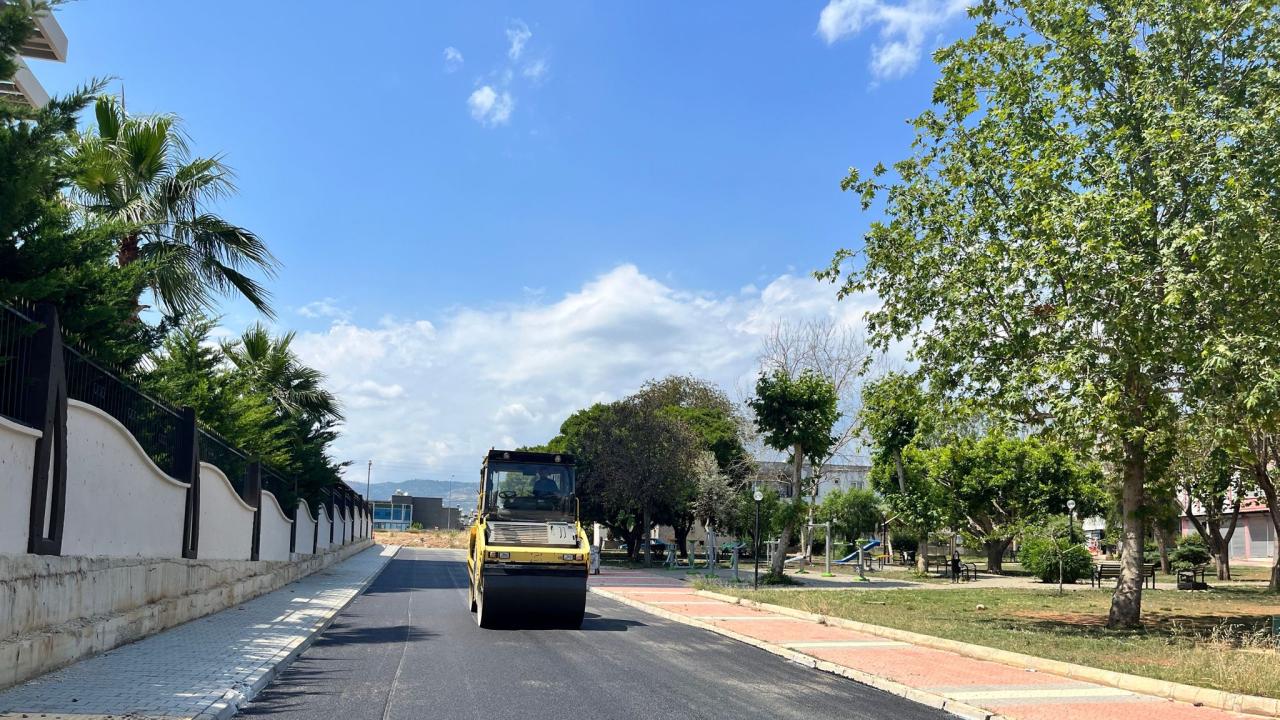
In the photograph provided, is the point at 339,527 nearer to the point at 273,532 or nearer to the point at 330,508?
the point at 330,508

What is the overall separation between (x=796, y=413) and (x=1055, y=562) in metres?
10.9

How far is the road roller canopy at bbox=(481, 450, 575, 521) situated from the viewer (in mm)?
16656

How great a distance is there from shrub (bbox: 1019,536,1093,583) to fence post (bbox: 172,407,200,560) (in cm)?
2748

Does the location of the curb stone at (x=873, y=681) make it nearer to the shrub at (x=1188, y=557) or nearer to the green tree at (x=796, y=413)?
the green tree at (x=796, y=413)

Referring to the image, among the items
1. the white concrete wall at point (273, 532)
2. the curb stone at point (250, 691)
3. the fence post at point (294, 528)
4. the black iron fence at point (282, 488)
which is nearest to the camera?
the curb stone at point (250, 691)

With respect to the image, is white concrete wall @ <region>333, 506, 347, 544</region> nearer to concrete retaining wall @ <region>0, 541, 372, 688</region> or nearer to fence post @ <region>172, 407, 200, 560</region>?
concrete retaining wall @ <region>0, 541, 372, 688</region>

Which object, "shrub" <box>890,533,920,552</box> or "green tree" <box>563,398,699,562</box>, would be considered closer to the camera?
"green tree" <box>563,398,699,562</box>

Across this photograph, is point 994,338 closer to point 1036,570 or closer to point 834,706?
point 834,706

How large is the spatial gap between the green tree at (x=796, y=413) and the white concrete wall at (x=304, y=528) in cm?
1519

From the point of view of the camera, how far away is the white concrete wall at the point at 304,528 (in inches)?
1145

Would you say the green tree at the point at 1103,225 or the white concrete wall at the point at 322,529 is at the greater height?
the green tree at the point at 1103,225

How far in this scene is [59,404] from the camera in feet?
31.4

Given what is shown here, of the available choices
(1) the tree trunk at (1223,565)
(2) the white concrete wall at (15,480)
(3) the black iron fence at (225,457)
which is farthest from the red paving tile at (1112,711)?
(1) the tree trunk at (1223,565)

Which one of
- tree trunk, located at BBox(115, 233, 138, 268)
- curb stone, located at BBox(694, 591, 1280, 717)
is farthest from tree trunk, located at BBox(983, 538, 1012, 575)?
tree trunk, located at BBox(115, 233, 138, 268)
